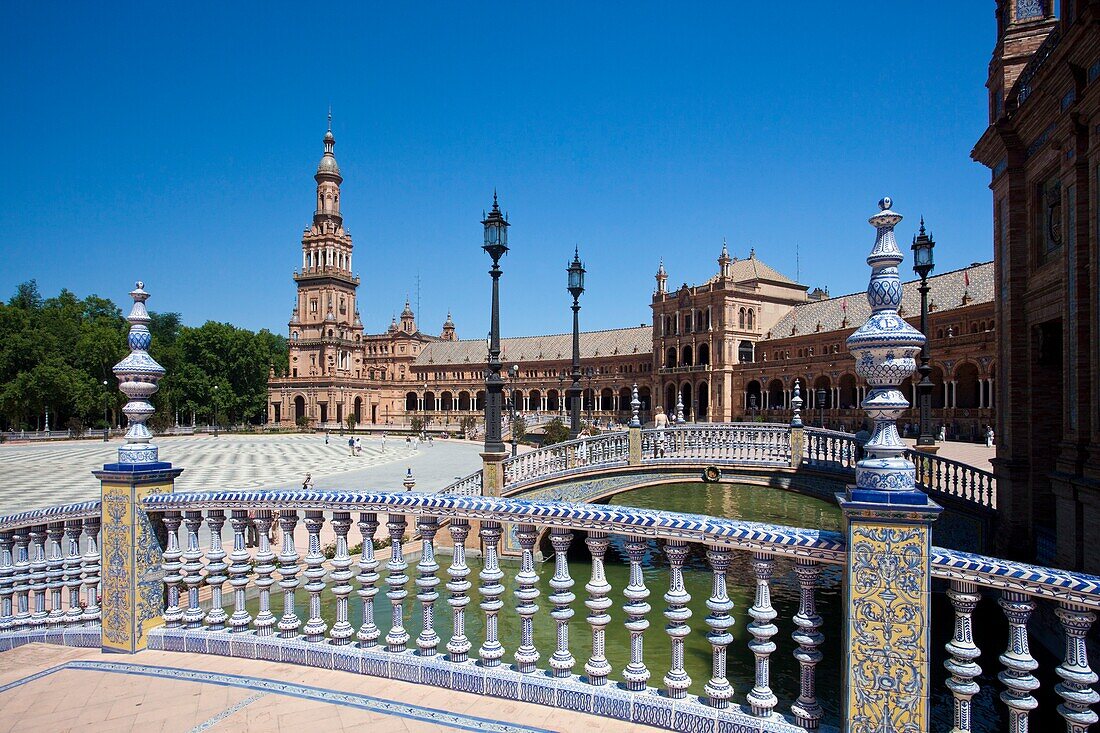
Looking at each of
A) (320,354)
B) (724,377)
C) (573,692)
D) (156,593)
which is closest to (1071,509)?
(573,692)

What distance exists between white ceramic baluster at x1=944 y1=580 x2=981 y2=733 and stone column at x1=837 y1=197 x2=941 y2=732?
0.14 m

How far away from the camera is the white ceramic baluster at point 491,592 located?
3994mm

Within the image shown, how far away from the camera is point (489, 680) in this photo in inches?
156

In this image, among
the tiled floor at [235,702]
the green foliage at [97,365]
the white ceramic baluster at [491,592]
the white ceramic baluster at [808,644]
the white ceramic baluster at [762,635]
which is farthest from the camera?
the green foliage at [97,365]

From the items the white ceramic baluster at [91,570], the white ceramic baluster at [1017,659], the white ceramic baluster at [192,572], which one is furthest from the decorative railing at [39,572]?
the white ceramic baluster at [1017,659]

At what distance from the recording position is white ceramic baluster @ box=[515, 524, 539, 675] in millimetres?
3855

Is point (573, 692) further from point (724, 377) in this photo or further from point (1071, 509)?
point (724, 377)

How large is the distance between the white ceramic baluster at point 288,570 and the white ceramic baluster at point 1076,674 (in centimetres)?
428

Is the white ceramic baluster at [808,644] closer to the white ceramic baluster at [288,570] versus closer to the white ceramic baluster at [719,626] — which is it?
the white ceramic baluster at [719,626]

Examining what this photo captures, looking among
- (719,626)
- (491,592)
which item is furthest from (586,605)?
(719,626)

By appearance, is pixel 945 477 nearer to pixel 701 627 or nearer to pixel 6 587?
pixel 701 627

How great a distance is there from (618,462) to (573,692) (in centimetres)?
1244

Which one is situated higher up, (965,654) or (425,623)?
(965,654)

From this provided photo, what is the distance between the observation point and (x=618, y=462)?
52.8 ft
